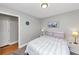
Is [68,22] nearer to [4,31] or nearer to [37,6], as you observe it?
[37,6]

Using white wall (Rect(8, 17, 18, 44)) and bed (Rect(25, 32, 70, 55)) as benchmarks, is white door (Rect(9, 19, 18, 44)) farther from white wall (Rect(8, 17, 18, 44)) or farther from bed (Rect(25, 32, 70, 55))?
bed (Rect(25, 32, 70, 55))

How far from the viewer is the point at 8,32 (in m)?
4.34

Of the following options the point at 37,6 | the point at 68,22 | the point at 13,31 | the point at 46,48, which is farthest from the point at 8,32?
the point at 68,22

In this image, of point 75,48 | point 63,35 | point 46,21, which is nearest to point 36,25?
point 46,21

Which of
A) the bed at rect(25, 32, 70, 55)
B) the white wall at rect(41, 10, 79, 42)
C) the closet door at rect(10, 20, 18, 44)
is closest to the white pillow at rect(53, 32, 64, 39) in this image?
the white wall at rect(41, 10, 79, 42)

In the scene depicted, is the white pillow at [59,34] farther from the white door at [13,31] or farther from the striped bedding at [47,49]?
the white door at [13,31]

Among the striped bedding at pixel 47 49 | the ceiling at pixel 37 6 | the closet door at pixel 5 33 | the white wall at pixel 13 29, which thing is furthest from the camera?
the white wall at pixel 13 29

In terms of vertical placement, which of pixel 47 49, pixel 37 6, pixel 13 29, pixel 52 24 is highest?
pixel 37 6

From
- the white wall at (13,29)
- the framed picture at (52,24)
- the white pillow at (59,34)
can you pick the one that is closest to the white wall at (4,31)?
the white wall at (13,29)

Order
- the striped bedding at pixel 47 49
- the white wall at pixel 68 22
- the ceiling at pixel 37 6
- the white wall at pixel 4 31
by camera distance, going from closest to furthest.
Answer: the striped bedding at pixel 47 49, the ceiling at pixel 37 6, the white wall at pixel 68 22, the white wall at pixel 4 31

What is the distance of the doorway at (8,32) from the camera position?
394cm

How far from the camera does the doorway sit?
3.94 m

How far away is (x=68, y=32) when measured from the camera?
394 centimetres

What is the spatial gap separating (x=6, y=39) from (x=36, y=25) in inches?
91.2
